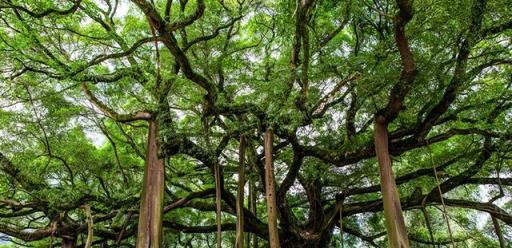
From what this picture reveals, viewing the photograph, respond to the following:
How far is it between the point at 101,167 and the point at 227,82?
8.97 ft

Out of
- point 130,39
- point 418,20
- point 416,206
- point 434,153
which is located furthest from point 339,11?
point 416,206

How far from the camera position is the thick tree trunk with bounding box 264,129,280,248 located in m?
4.10

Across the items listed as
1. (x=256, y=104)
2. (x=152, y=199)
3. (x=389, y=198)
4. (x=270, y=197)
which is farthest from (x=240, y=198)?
(x=389, y=198)

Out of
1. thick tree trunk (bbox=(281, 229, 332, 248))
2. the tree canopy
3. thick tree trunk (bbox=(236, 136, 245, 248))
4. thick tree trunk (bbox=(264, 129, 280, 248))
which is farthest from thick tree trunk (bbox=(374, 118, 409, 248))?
thick tree trunk (bbox=(281, 229, 332, 248))

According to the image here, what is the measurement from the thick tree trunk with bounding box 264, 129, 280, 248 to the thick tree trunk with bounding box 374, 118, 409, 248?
1187 mm

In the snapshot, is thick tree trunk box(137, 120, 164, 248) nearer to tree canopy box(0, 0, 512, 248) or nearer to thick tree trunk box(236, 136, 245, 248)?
tree canopy box(0, 0, 512, 248)

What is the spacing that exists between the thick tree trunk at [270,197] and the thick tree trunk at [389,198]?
1.19m

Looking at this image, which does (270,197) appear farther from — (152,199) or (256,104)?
(152,199)

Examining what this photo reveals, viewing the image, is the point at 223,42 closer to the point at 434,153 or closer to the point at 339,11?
the point at 339,11

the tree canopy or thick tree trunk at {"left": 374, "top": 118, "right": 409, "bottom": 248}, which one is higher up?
the tree canopy

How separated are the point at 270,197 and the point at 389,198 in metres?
1.28

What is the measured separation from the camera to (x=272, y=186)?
4.37m

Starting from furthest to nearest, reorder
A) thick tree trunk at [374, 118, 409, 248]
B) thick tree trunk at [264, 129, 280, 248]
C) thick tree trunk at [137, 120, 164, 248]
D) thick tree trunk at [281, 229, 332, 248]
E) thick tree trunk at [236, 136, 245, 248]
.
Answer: thick tree trunk at [281, 229, 332, 248]
thick tree trunk at [236, 136, 245, 248]
thick tree trunk at [137, 120, 164, 248]
thick tree trunk at [264, 129, 280, 248]
thick tree trunk at [374, 118, 409, 248]

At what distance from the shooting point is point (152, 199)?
4.48 metres
